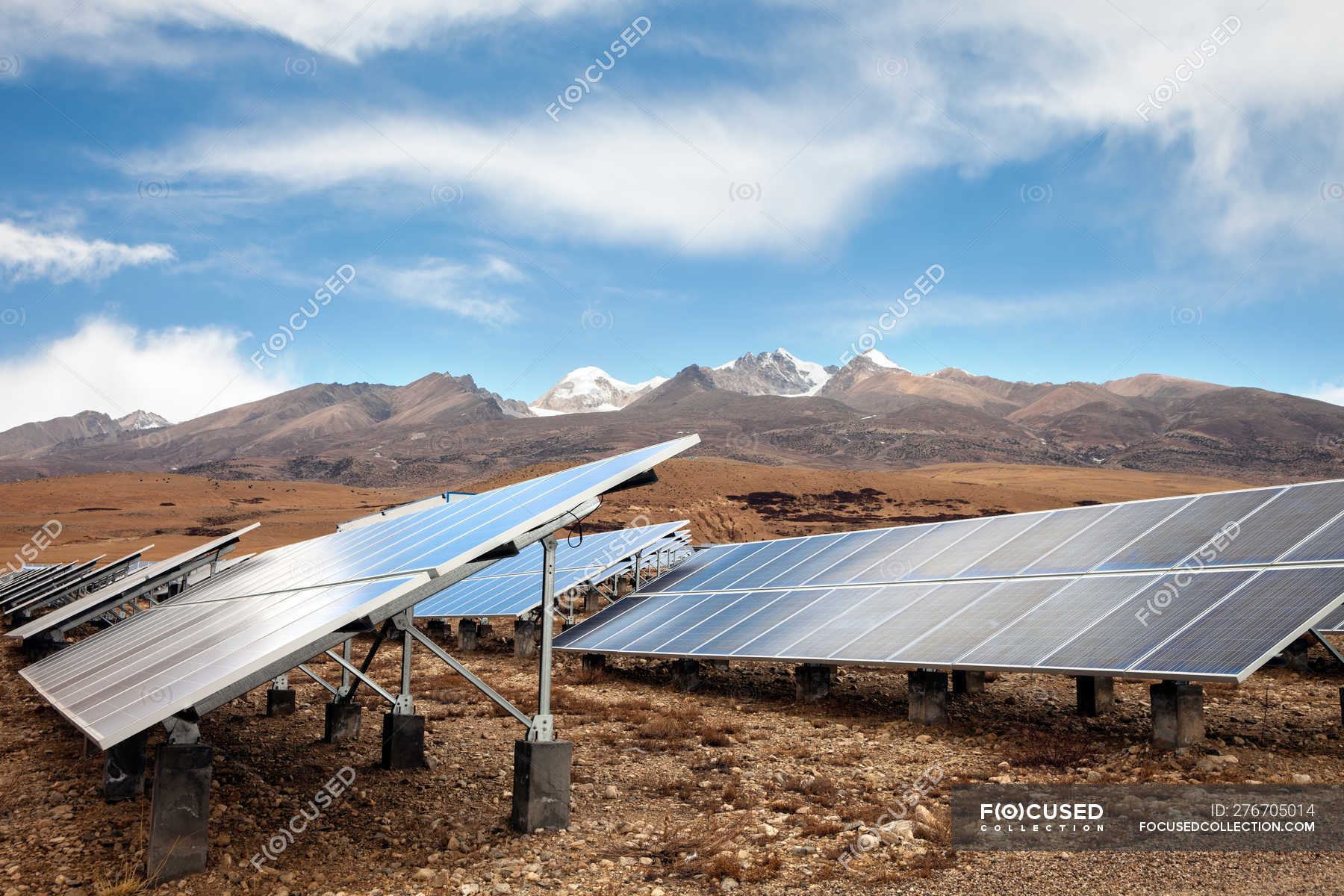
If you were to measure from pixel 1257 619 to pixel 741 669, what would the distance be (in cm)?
1349

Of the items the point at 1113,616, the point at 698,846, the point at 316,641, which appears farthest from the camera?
the point at 1113,616

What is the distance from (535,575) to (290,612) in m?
21.5

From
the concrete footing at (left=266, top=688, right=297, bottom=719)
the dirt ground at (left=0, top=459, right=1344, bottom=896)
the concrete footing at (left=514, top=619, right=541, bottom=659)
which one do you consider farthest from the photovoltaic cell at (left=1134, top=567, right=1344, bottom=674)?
the concrete footing at (left=514, top=619, right=541, bottom=659)

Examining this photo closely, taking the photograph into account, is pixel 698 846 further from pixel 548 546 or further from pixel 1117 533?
pixel 1117 533

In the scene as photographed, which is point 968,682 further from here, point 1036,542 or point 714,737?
point 714,737

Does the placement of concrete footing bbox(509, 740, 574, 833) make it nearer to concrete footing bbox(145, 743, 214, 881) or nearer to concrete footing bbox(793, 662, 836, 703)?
concrete footing bbox(145, 743, 214, 881)

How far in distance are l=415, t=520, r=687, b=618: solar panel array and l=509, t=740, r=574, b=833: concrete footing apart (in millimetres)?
15568

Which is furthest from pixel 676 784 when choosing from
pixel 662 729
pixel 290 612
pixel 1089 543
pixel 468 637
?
pixel 468 637

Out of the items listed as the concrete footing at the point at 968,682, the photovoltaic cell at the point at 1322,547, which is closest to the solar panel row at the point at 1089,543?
the photovoltaic cell at the point at 1322,547

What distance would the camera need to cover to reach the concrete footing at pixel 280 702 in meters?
16.6

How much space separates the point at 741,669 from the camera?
2262 centimetres

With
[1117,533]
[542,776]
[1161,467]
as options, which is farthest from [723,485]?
[1161,467]

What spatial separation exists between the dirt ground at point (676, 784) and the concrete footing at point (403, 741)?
30 centimetres

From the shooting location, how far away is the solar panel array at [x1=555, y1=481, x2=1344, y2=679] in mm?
11047
